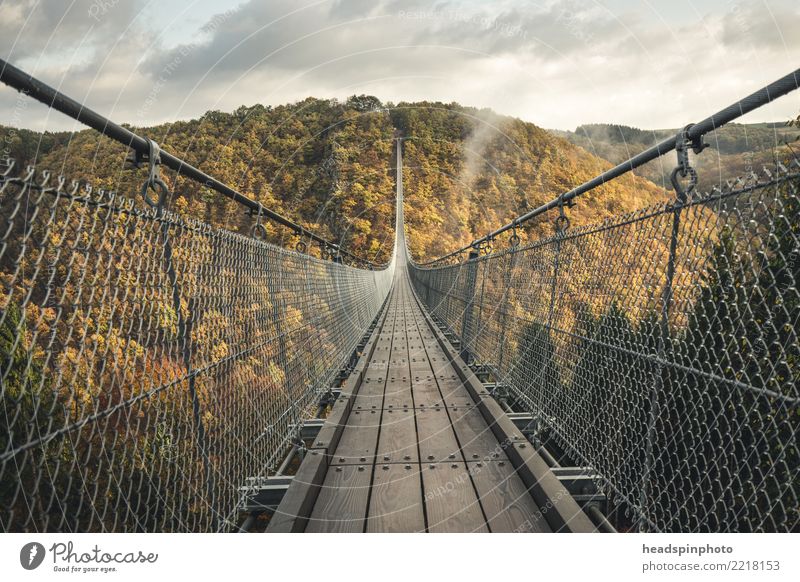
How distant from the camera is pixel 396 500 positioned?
1.96 metres

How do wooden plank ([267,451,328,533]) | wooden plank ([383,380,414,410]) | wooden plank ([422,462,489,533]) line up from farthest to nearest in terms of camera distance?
wooden plank ([383,380,414,410]) < wooden plank ([422,462,489,533]) < wooden plank ([267,451,328,533])

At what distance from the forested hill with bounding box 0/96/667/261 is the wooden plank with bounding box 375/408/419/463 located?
11.9m

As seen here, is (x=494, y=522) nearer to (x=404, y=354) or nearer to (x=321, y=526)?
(x=321, y=526)

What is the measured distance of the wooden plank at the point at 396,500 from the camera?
1813 mm

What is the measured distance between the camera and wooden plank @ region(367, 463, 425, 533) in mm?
1813

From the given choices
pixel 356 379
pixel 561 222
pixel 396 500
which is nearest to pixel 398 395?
pixel 356 379

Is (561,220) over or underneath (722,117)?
underneath

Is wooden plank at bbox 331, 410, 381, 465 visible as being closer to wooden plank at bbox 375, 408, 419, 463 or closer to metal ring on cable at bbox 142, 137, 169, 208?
wooden plank at bbox 375, 408, 419, 463

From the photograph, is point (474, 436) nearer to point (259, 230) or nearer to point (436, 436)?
point (436, 436)

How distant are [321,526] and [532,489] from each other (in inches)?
32.9

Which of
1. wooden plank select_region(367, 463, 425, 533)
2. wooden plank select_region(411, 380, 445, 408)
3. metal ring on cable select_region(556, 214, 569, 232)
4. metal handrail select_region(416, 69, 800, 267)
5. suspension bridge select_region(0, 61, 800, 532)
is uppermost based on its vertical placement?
metal handrail select_region(416, 69, 800, 267)

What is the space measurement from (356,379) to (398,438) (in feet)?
3.67

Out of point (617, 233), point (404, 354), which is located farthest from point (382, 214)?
point (617, 233)

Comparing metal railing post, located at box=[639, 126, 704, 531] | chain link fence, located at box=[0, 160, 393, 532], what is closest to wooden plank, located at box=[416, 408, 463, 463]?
chain link fence, located at box=[0, 160, 393, 532]
